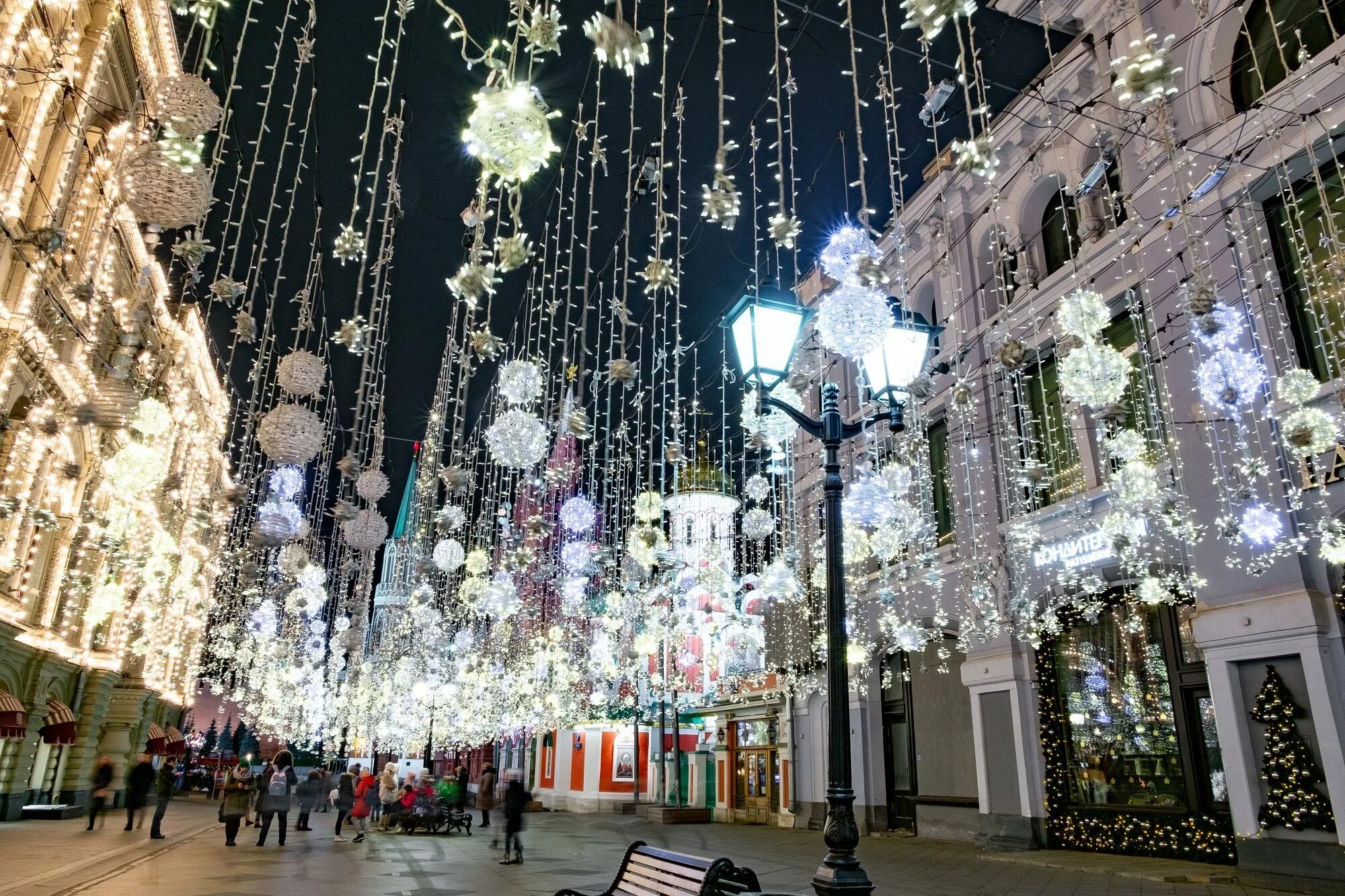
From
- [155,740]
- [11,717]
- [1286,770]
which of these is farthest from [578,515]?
[155,740]

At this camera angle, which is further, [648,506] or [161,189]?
[648,506]

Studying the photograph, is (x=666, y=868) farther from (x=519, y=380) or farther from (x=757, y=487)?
(x=757, y=487)

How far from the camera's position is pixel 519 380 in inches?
336

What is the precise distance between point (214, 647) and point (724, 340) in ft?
110

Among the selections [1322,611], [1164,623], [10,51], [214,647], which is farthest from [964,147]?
[214,647]

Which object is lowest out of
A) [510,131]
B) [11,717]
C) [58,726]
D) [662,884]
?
[662,884]

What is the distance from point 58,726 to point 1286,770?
23362 mm

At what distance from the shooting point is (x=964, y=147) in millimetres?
5441

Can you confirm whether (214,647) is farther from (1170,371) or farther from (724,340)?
(1170,371)

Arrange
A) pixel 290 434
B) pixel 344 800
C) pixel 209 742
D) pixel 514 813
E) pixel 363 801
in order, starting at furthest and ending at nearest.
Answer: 1. pixel 209 742
2. pixel 344 800
3. pixel 363 801
4. pixel 514 813
5. pixel 290 434

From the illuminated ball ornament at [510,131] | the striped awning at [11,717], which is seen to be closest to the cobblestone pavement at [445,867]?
the striped awning at [11,717]

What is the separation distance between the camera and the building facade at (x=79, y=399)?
11258 mm

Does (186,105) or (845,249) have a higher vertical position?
(186,105)

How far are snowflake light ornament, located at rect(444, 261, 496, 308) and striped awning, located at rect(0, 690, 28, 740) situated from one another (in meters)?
15.8
